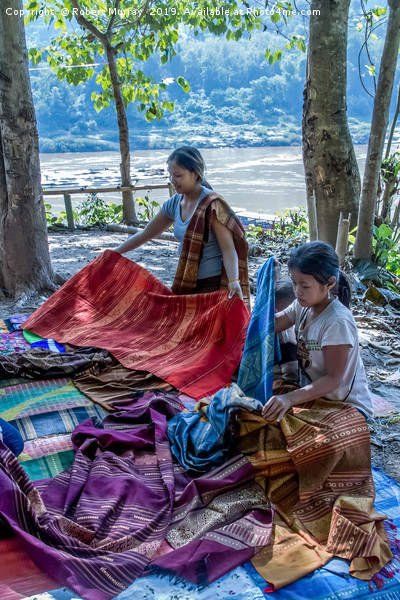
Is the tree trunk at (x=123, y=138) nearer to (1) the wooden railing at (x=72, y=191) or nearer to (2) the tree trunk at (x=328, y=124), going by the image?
(1) the wooden railing at (x=72, y=191)

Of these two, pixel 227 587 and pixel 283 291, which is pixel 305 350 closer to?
pixel 283 291

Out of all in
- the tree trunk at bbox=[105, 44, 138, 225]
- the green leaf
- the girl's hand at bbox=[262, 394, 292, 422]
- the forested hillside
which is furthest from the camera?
the forested hillside

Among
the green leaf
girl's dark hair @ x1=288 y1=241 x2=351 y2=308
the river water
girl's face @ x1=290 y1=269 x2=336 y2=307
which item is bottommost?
the river water

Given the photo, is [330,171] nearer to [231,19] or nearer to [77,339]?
[77,339]

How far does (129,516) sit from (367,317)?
2.87 metres

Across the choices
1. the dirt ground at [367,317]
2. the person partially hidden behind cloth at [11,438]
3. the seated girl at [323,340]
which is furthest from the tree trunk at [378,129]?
the person partially hidden behind cloth at [11,438]

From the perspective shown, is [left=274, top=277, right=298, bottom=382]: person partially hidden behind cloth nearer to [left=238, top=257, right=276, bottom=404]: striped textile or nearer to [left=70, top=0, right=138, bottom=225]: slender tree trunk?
[left=238, top=257, right=276, bottom=404]: striped textile

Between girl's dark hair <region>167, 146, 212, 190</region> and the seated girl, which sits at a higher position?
girl's dark hair <region>167, 146, 212, 190</region>

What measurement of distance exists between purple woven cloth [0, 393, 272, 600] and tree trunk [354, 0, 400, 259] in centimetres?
355

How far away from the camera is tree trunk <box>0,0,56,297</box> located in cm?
420

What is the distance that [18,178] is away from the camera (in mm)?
4391

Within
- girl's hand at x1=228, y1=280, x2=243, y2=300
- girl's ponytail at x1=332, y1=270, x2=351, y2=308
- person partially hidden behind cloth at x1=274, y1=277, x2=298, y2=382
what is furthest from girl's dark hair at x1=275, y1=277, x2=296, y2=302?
girl's hand at x1=228, y1=280, x2=243, y2=300

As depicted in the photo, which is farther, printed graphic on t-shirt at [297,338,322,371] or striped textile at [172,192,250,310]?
striped textile at [172,192,250,310]

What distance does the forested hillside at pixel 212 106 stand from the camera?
20.5 meters
